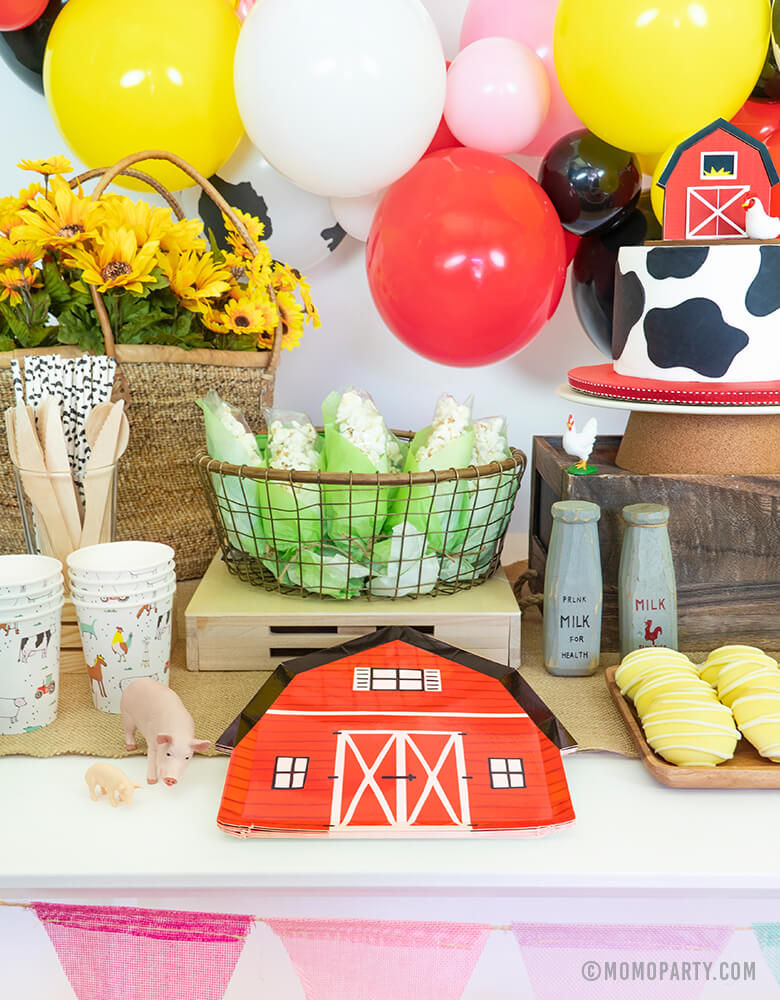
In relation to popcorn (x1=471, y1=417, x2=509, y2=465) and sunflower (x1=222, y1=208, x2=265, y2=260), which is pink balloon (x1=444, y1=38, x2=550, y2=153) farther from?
popcorn (x1=471, y1=417, x2=509, y2=465)

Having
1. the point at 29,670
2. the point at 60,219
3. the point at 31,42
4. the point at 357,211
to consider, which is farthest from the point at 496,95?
the point at 29,670

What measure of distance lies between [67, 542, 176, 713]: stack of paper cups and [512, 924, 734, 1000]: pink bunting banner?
1.37ft

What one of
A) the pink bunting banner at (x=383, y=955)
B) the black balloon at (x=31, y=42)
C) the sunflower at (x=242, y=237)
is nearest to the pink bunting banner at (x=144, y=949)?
the pink bunting banner at (x=383, y=955)

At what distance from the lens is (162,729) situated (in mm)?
769

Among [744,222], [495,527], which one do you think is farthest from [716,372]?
[495,527]

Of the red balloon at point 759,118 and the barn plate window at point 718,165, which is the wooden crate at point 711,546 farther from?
the red balloon at point 759,118

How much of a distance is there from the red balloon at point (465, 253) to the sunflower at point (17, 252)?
0.43 meters

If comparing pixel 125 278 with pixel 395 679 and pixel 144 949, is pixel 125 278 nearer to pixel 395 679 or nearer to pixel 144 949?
pixel 395 679

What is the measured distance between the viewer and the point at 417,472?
0.96 m

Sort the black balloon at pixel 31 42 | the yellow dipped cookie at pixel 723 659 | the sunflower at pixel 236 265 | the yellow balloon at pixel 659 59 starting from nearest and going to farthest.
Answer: the yellow dipped cookie at pixel 723 659 < the yellow balloon at pixel 659 59 < the sunflower at pixel 236 265 < the black balloon at pixel 31 42

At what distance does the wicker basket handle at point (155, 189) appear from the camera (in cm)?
107

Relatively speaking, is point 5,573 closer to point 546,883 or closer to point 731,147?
point 546,883

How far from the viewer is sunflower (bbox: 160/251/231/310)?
1.10 metres

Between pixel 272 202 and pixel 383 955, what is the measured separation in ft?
3.39
